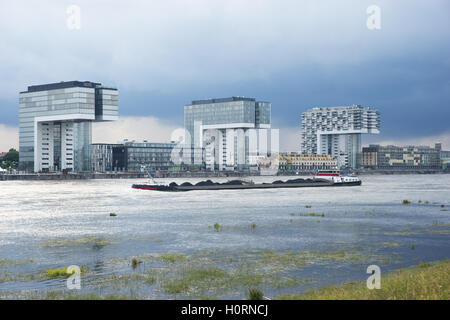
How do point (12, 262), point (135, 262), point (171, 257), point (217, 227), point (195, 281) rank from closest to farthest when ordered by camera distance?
point (195, 281)
point (135, 262)
point (12, 262)
point (171, 257)
point (217, 227)

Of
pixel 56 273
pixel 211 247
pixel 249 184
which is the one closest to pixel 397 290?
pixel 56 273

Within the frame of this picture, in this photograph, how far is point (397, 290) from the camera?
61.8 ft

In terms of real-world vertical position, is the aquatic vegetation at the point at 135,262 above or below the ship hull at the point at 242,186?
below

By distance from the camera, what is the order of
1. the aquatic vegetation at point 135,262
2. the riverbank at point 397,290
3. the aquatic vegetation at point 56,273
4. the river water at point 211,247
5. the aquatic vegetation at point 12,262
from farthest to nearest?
1. the aquatic vegetation at point 12,262
2. the aquatic vegetation at point 135,262
3. the aquatic vegetation at point 56,273
4. the river water at point 211,247
5. the riverbank at point 397,290

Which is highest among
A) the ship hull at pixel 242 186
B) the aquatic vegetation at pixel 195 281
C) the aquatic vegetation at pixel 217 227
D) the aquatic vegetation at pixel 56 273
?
the ship hull at pixel 242 186

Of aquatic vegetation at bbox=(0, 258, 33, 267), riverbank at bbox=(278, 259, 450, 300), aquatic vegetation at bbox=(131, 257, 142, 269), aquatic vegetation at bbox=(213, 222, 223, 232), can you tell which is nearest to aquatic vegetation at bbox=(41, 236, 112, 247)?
aquatic vegetation at bbox=(0, 258, 33, 267)

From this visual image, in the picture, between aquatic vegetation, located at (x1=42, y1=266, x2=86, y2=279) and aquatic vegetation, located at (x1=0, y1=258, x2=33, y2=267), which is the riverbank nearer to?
aquatic vegetation, located at (x1=42, y1=266, x2=86, y2=279)

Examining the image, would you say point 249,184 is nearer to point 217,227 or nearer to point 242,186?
point 242,186

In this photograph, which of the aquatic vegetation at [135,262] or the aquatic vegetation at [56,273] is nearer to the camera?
the aquatic vegetation at [56,273]

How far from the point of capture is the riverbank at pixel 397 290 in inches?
699

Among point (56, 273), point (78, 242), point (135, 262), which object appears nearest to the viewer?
point (56, 273)

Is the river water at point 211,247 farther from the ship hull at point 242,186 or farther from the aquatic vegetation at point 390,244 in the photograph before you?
the ship hull at point 242,186

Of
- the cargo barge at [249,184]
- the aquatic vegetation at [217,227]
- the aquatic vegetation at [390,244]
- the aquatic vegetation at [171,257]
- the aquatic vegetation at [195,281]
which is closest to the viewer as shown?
the aquatic vegetation at [195,281]

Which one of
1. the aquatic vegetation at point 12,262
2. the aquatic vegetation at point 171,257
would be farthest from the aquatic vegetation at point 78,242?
the aquatic vegetation at point 171,257
